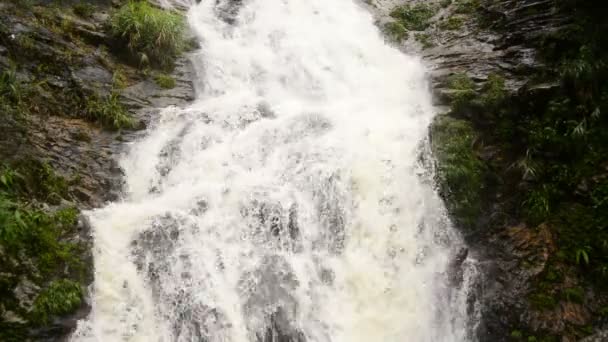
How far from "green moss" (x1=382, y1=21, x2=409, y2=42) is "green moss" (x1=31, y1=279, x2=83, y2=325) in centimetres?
1111

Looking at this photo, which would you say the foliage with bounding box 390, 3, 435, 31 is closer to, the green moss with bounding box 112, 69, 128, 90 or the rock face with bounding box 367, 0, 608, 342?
the rock face with bounding box 367, 0, 608, 342

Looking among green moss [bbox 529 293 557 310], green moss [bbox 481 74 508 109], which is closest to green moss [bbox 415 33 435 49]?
green moss [bbox 481 74 508 109]

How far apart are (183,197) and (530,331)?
5.91m

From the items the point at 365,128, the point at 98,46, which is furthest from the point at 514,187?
the point at 98,46

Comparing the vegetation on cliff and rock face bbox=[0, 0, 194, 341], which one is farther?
the vegetation on cliff

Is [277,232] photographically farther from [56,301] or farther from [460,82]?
[460,82]

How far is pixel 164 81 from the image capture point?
1070 centimetres

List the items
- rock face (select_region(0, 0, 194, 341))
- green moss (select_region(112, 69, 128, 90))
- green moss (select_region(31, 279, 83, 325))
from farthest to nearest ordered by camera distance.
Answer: green moss (select_region(112, 69, 128, 90)), rock face (select_region(0, 0, 194, 341)), green moss (select_region(31, 279, 83, 325))

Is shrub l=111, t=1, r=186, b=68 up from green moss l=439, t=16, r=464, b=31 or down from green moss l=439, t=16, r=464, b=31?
down

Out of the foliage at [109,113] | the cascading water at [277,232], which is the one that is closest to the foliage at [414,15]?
the cascading water at [277,232]

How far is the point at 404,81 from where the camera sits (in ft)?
39.4

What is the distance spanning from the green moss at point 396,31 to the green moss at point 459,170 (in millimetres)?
5624

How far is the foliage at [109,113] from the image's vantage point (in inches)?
360

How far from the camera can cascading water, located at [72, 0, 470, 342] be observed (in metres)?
6.91
